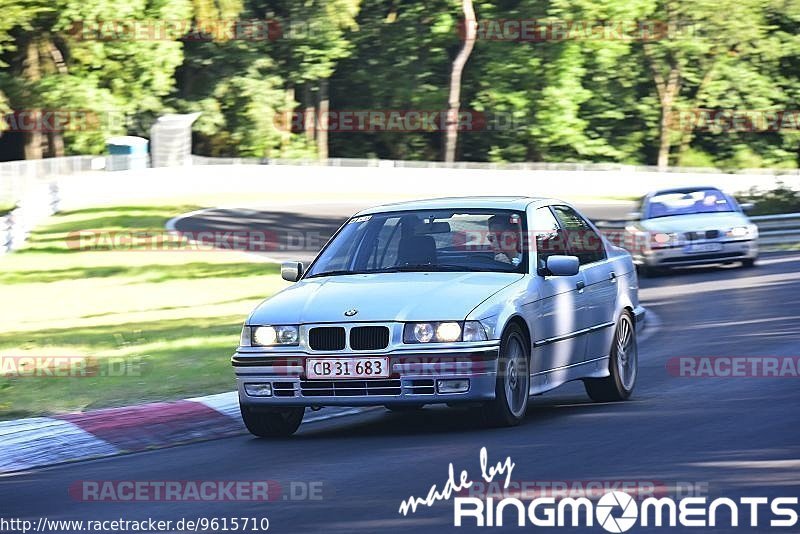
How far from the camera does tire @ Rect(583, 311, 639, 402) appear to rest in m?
10.9

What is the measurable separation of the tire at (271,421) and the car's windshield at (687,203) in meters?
14.4

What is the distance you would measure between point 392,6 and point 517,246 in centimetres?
6047

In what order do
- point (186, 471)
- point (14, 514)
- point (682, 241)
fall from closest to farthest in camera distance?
point (14, 514) → point (186, 471) → point (682, 241)

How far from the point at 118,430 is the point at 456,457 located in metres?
2.85

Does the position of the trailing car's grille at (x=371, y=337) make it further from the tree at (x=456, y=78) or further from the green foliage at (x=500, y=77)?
the tree at (x=456, y=78)

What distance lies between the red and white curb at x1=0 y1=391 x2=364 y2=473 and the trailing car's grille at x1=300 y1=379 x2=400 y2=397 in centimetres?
120

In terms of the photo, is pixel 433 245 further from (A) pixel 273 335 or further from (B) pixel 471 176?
(B) pixel 471 176

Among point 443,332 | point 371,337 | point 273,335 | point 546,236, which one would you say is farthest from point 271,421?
point 546,236

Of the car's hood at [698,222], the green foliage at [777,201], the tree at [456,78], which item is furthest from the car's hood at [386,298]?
the tree at [456,78]

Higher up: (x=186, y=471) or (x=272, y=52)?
(x=186, y=471)

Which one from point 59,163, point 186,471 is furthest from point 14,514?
point 59,163

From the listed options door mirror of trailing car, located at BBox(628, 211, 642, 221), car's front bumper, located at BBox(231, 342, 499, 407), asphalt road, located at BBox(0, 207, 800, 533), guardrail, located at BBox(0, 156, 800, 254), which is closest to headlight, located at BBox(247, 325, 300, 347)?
car's front bumper, located at BBox(231, 342, 499, 407)

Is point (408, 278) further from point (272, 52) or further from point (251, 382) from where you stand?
point (272, 52)

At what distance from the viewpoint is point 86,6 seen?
188 ft
